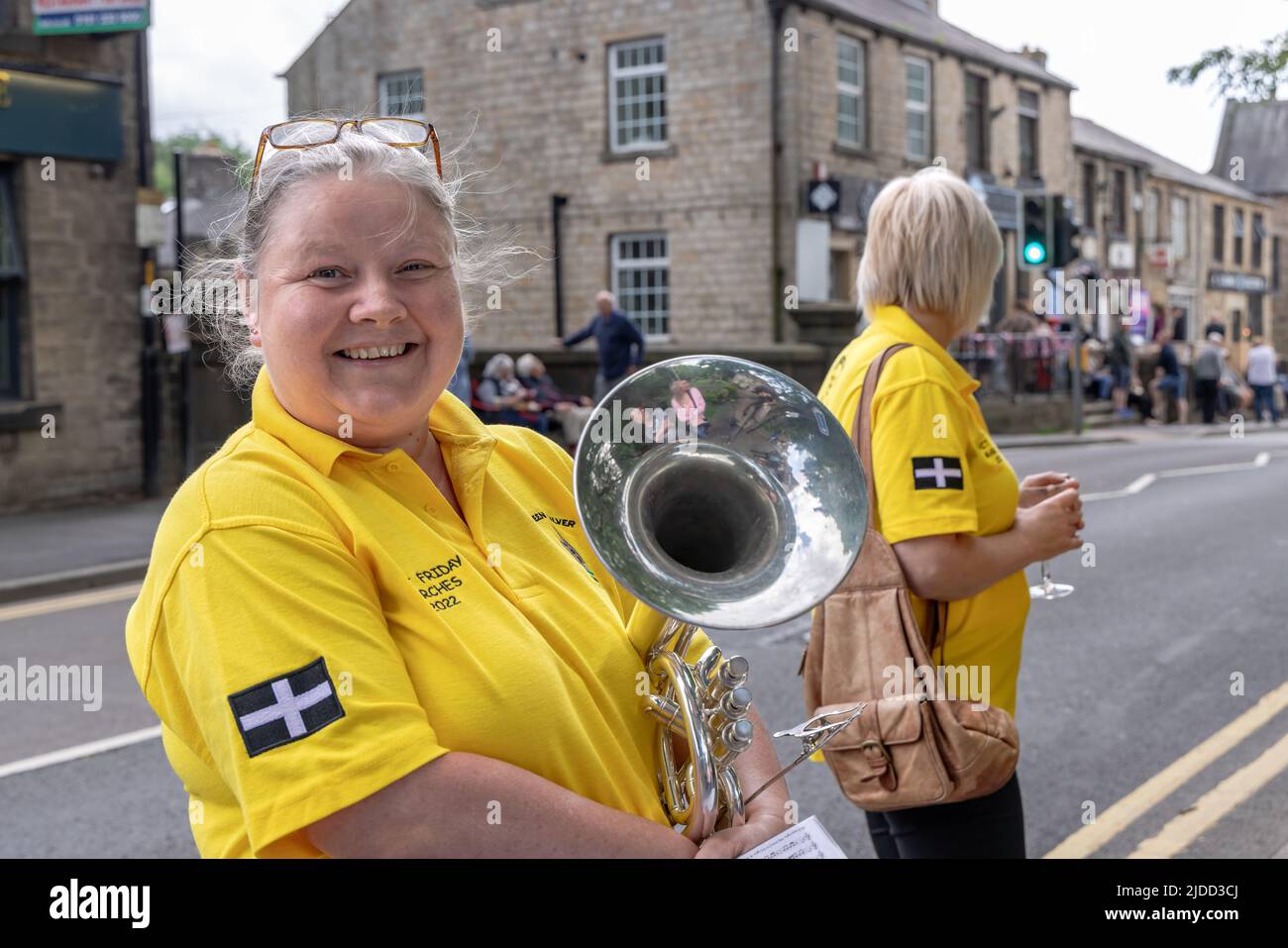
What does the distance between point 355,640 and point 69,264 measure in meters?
12.9

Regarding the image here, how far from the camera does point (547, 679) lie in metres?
1.68

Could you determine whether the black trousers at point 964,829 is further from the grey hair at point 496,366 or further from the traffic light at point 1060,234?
the traffic light at point 1060,234

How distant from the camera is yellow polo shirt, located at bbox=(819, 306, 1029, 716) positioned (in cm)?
260

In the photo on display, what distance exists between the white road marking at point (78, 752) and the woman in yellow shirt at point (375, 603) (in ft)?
13.8

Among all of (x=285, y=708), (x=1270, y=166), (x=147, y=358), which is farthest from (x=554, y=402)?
(x=1270, y=166)

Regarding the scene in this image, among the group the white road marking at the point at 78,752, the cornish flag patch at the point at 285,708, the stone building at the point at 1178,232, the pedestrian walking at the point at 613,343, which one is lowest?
the white road marking at the point at 78,752

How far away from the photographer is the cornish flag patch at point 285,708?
1.46m

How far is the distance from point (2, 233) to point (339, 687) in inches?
508

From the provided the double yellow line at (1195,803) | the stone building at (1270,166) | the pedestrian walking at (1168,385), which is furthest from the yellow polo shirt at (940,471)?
the stone building at (1270,166)

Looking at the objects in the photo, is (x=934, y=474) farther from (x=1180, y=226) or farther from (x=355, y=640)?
(x=1180, y=226)

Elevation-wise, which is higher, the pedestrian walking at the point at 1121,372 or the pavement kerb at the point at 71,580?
the pedestrian walking at the point at 1121,372

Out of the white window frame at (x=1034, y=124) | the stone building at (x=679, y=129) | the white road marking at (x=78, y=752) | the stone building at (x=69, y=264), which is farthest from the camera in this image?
the white window frame at (x=1034, y=124)
